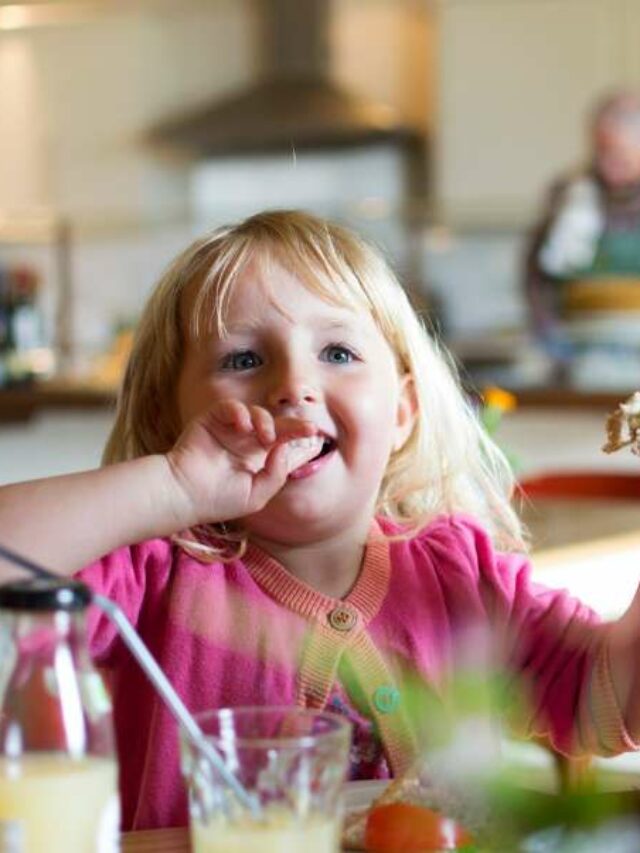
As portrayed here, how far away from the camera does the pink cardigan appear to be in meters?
1.07

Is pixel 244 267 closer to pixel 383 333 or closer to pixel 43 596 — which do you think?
pixel 383 333

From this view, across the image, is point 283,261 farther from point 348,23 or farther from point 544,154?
point 348,23

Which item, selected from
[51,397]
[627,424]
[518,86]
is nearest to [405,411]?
[627,424]

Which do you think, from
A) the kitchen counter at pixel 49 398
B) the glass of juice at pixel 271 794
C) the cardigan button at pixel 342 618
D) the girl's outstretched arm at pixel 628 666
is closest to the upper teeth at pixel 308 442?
the cardigan button at pixel 342 618

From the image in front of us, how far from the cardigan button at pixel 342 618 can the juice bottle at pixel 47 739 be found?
0.46 meters

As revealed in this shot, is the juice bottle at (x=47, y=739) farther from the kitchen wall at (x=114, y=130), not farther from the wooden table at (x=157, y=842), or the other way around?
the kitchen wall at (x=114, y=130)

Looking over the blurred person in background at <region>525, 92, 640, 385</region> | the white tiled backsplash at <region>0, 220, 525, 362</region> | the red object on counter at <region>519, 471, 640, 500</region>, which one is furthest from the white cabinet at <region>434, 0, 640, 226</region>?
the red object on counter at <region>519, 471, 640, 500</region>

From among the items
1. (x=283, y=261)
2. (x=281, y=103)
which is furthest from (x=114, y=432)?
(x=281, y=103)

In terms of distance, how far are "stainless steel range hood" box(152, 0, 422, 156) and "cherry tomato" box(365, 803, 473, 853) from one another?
17.6ft

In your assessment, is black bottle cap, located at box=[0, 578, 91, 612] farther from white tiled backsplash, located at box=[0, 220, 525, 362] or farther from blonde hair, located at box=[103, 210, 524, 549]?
white tiled backsplash, located at box=[0, 220, 525, 362]

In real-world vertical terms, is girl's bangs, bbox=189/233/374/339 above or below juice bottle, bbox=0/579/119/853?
above

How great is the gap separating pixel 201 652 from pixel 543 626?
229mm

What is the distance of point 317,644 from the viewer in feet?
3.58

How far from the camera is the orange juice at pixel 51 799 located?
0.64 metres
